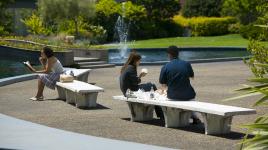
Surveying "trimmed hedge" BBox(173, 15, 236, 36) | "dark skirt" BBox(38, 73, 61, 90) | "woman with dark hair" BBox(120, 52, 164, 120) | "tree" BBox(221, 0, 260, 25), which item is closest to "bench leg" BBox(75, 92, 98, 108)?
"dark skirt" BBox(38, 73, 61, 90)

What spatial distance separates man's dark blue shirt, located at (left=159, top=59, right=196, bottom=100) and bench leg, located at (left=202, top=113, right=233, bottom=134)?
2.65 feet

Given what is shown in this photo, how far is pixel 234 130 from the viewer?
997cm

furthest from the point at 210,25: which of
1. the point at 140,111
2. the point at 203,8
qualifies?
the point at 140,111

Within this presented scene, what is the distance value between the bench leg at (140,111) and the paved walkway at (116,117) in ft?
0.46

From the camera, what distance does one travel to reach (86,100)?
13.0 meters

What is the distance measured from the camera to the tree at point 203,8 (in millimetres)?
56500

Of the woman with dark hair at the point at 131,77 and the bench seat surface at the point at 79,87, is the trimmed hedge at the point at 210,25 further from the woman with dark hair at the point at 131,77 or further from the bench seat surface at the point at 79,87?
the woman with dark hair at the point at 131,77

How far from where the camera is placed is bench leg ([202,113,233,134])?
9.52m

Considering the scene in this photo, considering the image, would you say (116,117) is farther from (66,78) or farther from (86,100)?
(66,78)

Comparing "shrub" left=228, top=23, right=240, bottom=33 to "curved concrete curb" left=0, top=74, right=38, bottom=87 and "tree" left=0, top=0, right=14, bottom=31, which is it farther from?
"curved concrete curb" left=0, top=74, right=38, bottom=87

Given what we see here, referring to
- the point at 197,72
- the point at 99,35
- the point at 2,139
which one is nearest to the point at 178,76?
the point at 2,139

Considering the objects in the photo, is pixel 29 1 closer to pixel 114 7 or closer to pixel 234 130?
pixel 114 7

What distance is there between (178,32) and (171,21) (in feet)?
3.67

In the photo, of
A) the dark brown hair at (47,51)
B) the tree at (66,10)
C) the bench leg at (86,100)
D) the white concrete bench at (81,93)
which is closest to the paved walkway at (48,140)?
the white concrete bench at (81,93)
